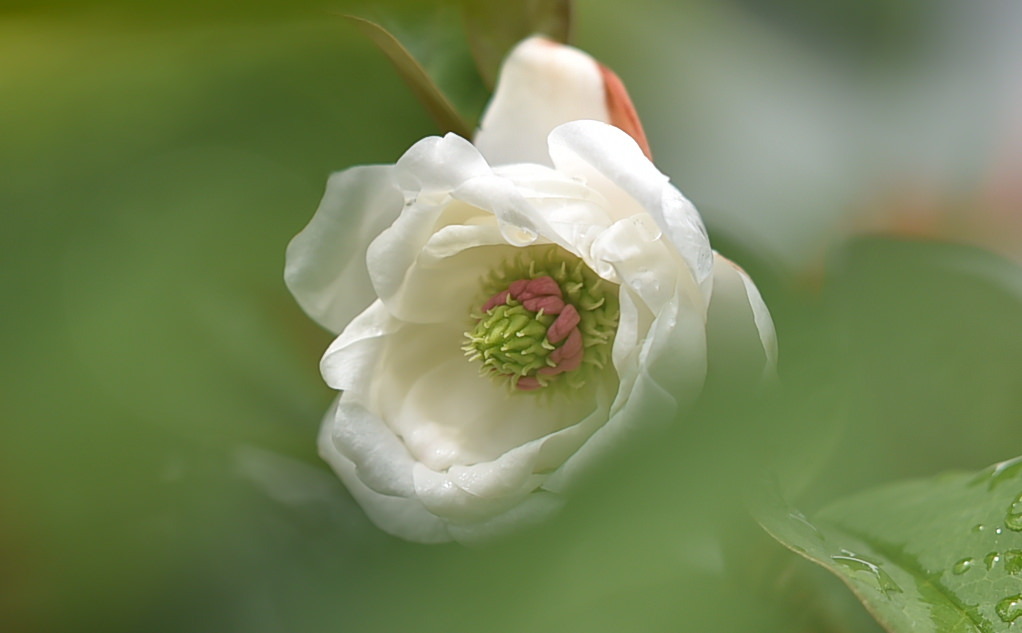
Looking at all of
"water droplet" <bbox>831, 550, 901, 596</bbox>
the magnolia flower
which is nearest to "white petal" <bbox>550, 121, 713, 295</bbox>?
the magnolia flower

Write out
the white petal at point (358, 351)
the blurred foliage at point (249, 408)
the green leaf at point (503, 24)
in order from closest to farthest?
the blurred foliage at point (249, 408), the white petal at point (358, 351), the green leaf at point (503, 24)

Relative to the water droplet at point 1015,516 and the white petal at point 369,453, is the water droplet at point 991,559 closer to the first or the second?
the water droplet at point 1015,516

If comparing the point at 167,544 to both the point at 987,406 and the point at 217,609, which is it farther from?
the point at 987,406

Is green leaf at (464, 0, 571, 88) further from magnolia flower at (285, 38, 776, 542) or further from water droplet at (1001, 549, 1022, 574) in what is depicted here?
water droplet at (1001, 549, 1022, 574)

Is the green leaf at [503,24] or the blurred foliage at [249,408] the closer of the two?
the blurred foliage at [249,408]

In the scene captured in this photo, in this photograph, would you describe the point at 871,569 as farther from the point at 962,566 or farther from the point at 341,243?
the point at 341,243

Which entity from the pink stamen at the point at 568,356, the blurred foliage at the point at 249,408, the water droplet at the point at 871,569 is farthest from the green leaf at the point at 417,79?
the water droplet at the point at 871,569

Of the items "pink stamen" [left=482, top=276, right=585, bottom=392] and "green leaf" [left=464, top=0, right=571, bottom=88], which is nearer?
"pink stamen" [left=482, top=276, right=585, bottom=392]
